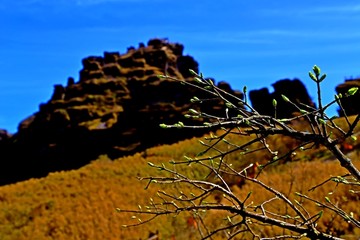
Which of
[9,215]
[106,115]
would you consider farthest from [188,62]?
[9,215]

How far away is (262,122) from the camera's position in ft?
8.13

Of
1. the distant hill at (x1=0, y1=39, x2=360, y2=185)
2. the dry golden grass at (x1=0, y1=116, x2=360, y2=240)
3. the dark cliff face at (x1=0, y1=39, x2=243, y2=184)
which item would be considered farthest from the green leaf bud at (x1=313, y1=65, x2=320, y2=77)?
the dark cliff face at (x1=0, y1=39, x2=243, y2=184)

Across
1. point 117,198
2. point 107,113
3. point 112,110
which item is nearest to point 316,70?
point 117,198

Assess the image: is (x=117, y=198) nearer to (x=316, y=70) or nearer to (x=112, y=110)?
(x=316, y=70)

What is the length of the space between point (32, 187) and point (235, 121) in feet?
56.4

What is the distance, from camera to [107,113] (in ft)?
224

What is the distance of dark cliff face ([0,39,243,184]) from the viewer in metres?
56.7

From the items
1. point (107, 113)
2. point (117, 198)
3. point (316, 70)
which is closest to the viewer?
point (316, 70)

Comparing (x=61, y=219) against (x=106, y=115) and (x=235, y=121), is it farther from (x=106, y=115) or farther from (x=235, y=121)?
(x=106, y=115)

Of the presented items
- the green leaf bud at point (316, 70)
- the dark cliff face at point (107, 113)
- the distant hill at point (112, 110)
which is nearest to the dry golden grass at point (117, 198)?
the green leaf bud at point (316, 70)

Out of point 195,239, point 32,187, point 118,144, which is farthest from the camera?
point 118,144

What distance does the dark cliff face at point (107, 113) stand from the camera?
56.7m

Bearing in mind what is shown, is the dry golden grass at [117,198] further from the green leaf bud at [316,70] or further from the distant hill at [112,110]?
the distant hill at [112,110]

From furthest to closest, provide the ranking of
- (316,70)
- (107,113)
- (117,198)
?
(107,113), (117,198), (316,70)
